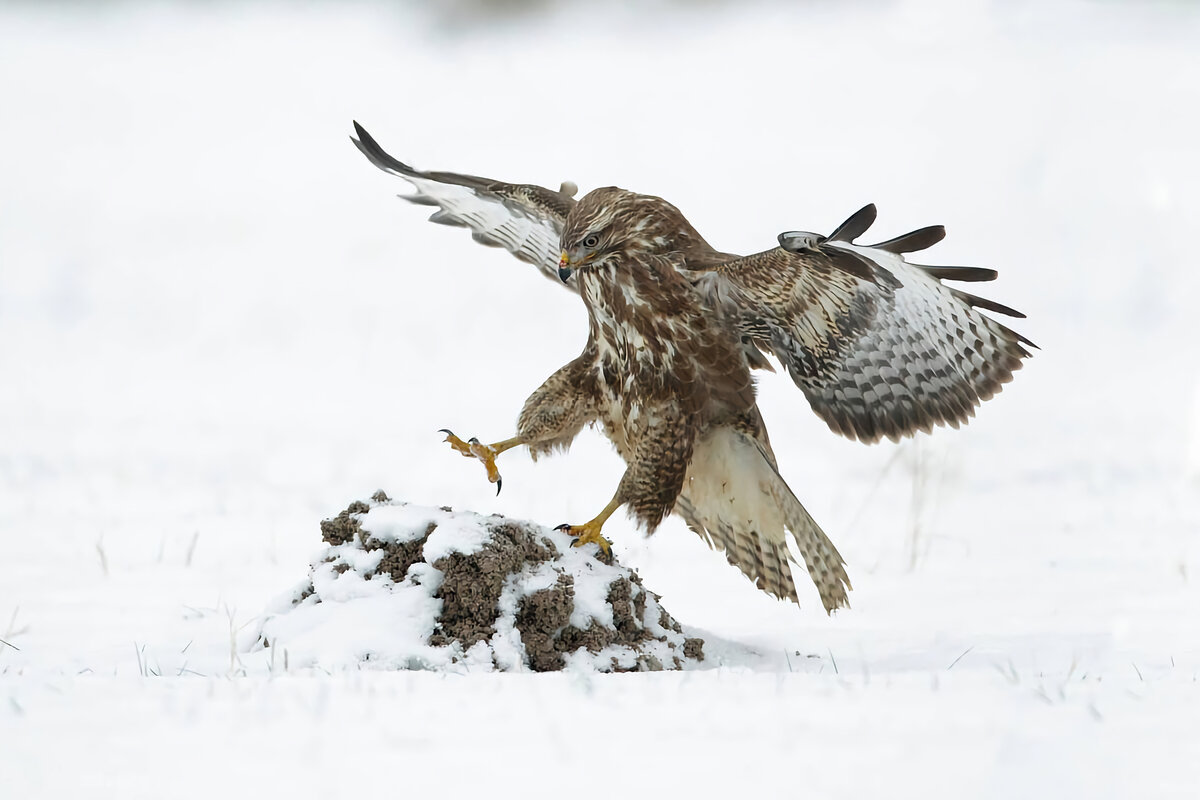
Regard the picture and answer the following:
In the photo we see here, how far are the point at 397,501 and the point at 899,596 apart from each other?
8.87ft

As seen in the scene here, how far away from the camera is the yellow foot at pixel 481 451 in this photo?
4.19m

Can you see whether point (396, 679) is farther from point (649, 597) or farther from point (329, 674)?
point (649, 597)

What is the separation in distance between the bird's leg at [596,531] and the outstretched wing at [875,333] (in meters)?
0.78

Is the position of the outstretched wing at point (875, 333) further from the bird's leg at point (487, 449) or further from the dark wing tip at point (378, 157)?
the dark wing tip at point (378, 157)

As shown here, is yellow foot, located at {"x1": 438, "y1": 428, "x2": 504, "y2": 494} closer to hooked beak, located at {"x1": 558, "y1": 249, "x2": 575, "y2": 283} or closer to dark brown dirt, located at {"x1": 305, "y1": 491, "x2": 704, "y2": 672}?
dark brown dirt, located at {"x1": 305, "y1": 491, "x2": 704, "y2": 672}

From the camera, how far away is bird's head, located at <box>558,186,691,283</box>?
4.06m

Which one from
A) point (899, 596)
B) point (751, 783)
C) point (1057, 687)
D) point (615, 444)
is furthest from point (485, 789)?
point (899, 596)

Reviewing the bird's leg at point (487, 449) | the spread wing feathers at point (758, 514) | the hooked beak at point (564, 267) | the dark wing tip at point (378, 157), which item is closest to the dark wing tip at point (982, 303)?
the spread wing feathers at point (758, 514)

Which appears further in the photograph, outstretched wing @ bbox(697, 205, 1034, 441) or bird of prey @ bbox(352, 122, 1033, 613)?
bird of prey @ bbox(352, 122, 1033, 613)

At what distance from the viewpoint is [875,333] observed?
4.11m

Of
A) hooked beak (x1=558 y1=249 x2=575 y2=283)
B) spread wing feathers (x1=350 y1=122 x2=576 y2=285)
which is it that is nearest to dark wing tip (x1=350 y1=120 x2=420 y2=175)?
spread wing feathers (x1=350 y1=122 x2=576 y2=285)

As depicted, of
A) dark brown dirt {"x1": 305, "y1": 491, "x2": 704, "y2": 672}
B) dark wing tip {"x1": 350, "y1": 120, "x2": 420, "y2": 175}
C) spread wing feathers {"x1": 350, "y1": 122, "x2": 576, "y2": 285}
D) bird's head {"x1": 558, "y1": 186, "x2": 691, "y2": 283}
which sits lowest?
dark brown dirt {"x1": 305, "y1": 491, "x2": 704, "y2": 672}

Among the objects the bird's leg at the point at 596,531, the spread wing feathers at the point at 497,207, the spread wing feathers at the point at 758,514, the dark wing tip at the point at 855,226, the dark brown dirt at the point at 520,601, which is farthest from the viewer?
the spread wing feathers at the point at 497,207

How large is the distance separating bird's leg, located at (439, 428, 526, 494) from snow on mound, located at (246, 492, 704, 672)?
0.27 m
